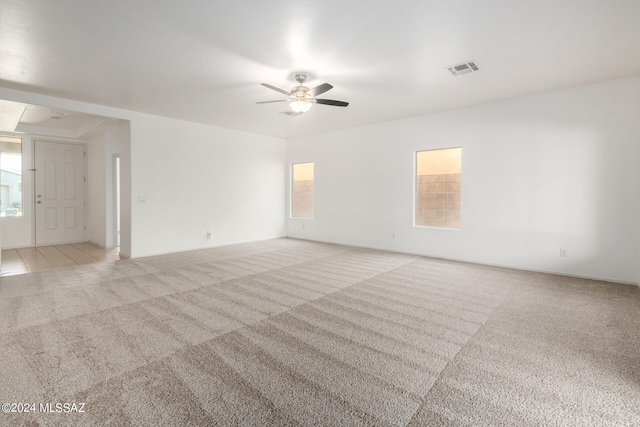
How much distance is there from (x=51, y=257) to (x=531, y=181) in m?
8.85

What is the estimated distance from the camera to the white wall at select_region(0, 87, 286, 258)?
5.70 m

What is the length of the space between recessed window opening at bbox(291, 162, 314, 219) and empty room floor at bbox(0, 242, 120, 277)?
14.3 ft

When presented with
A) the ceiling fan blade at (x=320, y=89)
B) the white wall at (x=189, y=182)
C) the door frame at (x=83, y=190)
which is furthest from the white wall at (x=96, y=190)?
the ceiling fan blade at (x=320, y=89)

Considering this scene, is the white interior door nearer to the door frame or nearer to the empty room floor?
the door frame

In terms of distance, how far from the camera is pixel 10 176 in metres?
6.75

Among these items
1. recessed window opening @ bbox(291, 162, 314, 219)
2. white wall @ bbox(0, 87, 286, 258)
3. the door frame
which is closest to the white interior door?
the door frame

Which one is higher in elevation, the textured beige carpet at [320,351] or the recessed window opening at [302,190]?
the recessed window opening at [302,190]

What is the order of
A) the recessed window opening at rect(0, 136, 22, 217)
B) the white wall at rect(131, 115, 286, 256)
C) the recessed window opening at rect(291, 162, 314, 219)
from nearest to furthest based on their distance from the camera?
the white wall at rect(131, 115, 286, 256) < the recessed window opening at rect(0, 136, 22, 217) < the recessed window opening at rect(291, 162, 314, 219)

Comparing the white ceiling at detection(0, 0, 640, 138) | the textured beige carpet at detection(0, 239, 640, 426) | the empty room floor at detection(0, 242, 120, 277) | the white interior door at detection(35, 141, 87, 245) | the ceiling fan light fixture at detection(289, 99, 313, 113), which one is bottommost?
the textured beige carpet at detection(0, 239, 640, 426)

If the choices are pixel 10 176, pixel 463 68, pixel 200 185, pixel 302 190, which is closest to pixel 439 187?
pixel 463 68

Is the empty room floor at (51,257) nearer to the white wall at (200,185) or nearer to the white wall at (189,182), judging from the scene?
the white wall at (189,182)

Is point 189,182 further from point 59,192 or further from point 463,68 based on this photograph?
point 463,68

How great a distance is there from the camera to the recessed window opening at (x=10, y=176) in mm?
6633

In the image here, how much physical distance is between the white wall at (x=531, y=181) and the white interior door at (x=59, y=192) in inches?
287
